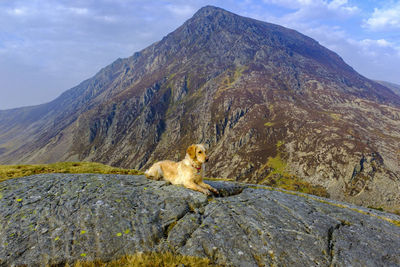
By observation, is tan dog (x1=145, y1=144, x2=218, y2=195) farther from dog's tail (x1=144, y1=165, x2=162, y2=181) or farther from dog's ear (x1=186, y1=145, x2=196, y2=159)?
dog's tail (x1=144, y1=165, x2=162, y2=181)

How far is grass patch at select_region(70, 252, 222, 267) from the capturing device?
20.6 ft

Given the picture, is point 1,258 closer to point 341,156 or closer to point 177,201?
point 177,201

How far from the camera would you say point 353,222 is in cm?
1137

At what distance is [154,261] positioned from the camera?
6461 millimetres

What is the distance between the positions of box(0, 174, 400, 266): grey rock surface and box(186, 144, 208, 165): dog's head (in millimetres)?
1864

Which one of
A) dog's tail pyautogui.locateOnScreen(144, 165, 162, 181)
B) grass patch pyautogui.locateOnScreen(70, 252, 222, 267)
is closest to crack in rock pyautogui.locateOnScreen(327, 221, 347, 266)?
grass patch pyautogui.locateOnScreen(70, 252, 222, 267)

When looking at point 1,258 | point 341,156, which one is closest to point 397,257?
point 1,258

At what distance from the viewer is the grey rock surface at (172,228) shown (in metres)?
7.27

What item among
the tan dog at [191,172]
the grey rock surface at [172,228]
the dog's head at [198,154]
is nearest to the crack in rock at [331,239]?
the grey rock surface at [172,228]

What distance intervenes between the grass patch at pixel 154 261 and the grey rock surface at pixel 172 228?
435mm

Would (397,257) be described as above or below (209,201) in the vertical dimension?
below

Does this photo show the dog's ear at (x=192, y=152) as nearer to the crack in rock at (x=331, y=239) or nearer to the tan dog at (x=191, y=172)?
the tan dog at (x=191, y=172)

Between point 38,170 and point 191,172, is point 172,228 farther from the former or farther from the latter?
point 38,170

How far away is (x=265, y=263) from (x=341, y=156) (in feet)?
728
